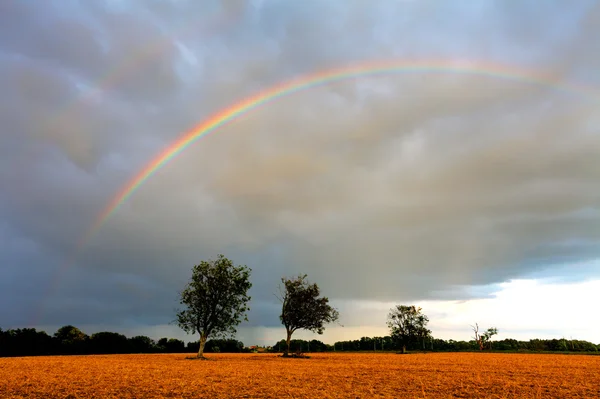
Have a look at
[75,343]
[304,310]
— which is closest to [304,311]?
[304,310]

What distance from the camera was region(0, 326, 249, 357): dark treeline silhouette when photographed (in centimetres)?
8619

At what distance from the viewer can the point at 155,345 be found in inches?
4729

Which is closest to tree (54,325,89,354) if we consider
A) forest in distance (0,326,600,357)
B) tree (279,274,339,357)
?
forest in distance (0,326,600,357)

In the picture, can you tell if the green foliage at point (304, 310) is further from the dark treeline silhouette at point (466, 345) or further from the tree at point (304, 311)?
the dark treeline silhouette at point (466, 345)

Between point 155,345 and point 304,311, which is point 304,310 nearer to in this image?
point 304,311

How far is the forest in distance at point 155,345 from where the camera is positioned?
8803cm

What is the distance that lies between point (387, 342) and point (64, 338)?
4331 inches

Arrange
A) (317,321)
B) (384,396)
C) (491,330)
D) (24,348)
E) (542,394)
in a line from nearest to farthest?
(384,396), (542,394), (317,321), (24,348), (491,330)

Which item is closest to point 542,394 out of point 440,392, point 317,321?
point 440,392

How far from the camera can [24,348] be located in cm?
8650

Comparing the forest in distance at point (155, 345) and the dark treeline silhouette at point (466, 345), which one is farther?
the dark treeline silhouette at point (466, 345)

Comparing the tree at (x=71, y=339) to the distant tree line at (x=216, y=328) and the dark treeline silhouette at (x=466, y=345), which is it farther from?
the dark treeline silhouette at (x=466, y=345)

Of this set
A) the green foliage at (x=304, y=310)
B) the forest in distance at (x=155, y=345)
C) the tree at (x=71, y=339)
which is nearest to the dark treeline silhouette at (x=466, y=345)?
the forest in distance at (x=155, y=345)

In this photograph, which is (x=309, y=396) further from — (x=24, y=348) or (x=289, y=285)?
(x=24, y=348)
